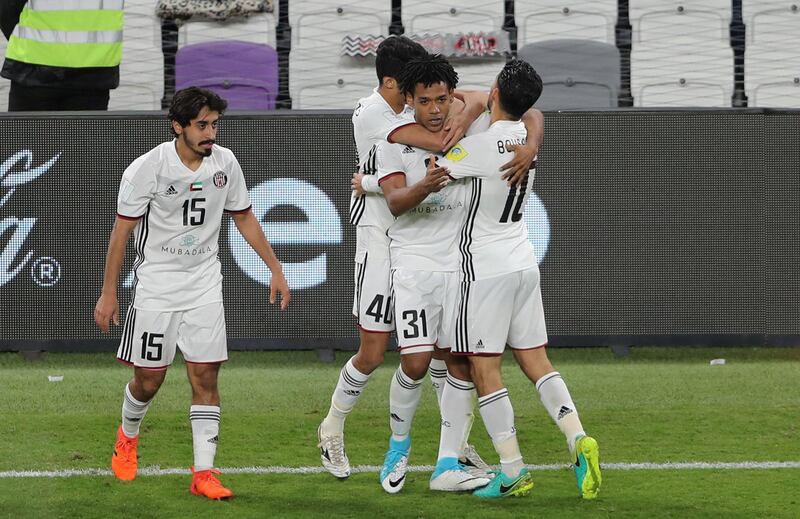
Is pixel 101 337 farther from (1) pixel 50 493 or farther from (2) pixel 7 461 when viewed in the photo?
(1) pixel 50 493

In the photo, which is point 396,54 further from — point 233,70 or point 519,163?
point 233,70

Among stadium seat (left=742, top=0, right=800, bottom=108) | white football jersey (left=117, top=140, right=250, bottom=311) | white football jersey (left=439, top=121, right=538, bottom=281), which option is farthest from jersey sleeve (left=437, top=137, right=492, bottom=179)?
stadium seat (left=742, top=0, right=800, bottom=108)

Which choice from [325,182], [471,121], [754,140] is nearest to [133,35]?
[325,182]

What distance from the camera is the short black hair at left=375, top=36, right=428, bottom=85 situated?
5668 mm

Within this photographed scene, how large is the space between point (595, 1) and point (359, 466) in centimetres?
576

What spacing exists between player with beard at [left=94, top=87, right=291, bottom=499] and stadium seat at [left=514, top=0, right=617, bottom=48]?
18.0 ft

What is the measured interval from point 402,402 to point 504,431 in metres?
0.57

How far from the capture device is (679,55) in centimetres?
1043

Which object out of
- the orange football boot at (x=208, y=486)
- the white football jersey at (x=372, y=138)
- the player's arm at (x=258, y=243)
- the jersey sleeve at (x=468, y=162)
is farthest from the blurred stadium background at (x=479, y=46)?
the orange football boot at (x=208, y=486)

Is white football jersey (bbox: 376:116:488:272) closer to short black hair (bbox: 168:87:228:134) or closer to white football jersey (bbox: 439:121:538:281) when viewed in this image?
white football jersey (bbox: 439:121:538:281)

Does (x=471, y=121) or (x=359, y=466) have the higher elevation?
(x=471, y=121)

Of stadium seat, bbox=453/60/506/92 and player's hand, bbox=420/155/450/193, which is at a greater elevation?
player's hand, bbox=420/155/450/193

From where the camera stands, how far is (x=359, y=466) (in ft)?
19.6

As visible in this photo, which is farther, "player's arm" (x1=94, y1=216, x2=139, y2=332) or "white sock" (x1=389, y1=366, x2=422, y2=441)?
"white sock" (x1=389, y1=366, x2=422, y2=441)
